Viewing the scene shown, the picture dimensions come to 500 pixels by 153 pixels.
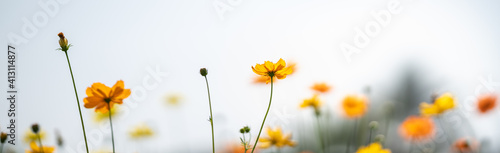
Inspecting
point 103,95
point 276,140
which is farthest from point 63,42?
point 276,140

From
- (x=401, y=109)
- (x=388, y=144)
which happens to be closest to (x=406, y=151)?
(x=388, y=144)

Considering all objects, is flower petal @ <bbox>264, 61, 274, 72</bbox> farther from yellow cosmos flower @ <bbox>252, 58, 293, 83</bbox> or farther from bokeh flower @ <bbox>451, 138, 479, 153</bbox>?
bokeh flower @ <bbox>451, 138, 479, 153</bbox>

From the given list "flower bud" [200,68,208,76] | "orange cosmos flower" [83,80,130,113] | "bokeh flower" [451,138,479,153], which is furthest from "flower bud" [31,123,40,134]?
"bokeh flower" [451,138,479,153]

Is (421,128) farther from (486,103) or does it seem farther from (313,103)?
(313,103)

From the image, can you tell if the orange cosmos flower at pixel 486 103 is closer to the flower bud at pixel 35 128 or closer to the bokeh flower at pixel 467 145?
the bokeh flower at pixel 467 145

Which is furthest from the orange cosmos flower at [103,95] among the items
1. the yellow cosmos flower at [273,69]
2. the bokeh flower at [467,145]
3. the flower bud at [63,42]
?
the bokeh flower at [467,145]

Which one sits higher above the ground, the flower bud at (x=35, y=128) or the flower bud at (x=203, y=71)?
the flower bud at (x=203, y=71)
